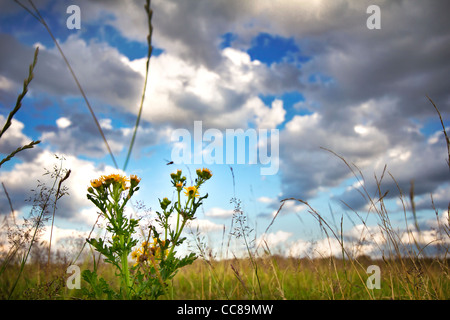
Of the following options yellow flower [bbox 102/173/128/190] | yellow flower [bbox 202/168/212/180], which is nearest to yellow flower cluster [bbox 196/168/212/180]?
yellow flower [bbox 202/168/212/180]

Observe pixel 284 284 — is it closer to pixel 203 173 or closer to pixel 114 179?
pixel 203 173

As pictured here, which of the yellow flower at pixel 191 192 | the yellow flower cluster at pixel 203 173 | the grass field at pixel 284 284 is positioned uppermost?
the yellow flower cluster at pixel 203 173

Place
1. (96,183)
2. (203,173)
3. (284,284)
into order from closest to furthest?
(96,183) → (203,173) → (284,284)

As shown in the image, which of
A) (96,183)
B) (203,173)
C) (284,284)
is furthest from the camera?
(284,284)

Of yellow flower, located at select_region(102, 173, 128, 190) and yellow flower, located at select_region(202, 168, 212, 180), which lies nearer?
yellow flower, located at select_region(102, 173, 128, 190)

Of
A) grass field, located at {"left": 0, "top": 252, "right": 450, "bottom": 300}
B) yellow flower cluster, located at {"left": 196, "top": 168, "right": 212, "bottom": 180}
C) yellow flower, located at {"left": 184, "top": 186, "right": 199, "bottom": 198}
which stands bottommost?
grass field, located at {"left": 0, "top": 252, "right": 450, "bottom": 300}

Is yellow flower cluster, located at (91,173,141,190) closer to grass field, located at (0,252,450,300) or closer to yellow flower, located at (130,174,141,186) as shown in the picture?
yellow flower, located at (130,174,141,186)

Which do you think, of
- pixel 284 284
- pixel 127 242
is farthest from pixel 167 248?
pixel 284 284

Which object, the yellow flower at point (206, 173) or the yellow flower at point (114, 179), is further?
the yellow flower at point (206, 173)

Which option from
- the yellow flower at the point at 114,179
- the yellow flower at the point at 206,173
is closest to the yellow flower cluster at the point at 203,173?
the yellow flower at the point at 206,173

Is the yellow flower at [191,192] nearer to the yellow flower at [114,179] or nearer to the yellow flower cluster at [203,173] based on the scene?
the yellow flower cluster at [203,173]
